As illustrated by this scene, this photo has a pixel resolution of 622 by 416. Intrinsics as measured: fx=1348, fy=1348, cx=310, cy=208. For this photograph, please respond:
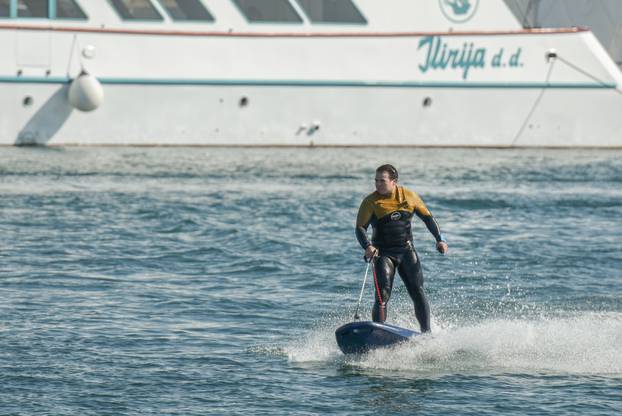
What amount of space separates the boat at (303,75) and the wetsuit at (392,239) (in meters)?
19.7

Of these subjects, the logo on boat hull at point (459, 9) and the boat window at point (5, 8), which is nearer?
the boat window at point (5, 8)

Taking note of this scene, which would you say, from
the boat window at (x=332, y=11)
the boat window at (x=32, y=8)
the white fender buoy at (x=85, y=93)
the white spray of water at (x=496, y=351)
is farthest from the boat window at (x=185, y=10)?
the white spray of water at (x=496, y=351)

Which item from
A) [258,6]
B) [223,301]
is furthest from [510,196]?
[223,301]

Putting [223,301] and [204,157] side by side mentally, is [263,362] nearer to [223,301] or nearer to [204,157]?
[223,301]

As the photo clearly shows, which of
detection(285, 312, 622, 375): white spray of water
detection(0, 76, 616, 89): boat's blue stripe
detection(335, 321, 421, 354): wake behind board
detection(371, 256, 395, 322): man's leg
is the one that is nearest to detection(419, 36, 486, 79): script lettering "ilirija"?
detection(0, 76, 616, 89): boat's blue stripe

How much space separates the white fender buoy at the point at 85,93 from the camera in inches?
1294

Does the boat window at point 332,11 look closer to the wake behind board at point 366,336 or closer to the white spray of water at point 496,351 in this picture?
the white spray of water at point 496,351

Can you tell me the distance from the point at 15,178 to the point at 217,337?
573 inches

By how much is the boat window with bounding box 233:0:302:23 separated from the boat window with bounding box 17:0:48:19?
4.80 m

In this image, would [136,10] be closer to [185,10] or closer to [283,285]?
[185,10]

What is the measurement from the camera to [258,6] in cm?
3456

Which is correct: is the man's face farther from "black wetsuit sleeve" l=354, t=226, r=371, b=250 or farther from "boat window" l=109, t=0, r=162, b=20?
"boat window" l=109, t=0, r=162, b=20

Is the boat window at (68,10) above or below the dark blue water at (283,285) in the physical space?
above

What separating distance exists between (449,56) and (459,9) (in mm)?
1257
